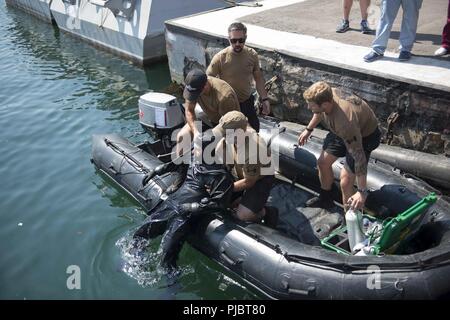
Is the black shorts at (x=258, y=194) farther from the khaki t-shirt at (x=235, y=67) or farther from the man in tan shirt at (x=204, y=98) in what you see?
the khaki t-shirt at (x=235, y=67)

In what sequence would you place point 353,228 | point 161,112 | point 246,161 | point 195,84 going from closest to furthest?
point 353,228 → point 246,161 → point 195,84 → point 161,112

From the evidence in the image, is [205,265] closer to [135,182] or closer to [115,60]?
[135,182]

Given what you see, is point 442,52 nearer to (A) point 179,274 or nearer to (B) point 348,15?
(B) point 348,15

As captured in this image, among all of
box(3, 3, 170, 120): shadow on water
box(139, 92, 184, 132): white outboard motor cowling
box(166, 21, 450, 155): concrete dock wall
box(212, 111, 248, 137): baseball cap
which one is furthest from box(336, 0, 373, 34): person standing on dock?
box(212, 111, 248, 137): baseball cap

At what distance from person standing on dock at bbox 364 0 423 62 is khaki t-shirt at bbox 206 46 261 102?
2.13 metres

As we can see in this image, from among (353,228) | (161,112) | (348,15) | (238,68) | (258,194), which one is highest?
(348,15)

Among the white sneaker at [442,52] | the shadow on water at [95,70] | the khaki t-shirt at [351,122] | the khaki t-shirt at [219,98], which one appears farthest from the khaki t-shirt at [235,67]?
the shadow on water at [95,70]

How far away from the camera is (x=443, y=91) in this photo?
19.4 ft

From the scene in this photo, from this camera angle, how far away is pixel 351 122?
4.50 meters

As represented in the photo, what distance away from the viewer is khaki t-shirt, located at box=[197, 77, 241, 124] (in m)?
5.38

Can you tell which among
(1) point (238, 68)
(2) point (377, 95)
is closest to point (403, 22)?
(2) point (377, 95)

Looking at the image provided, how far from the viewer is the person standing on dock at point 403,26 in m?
6.56

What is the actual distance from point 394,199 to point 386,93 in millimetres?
2004

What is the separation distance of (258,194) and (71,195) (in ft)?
11.0
